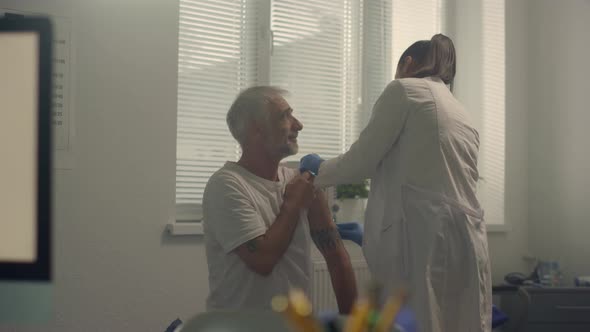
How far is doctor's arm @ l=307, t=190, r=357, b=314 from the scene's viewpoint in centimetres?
157

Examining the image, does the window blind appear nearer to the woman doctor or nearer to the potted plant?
the potted plant

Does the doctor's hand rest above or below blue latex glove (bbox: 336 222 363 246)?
above

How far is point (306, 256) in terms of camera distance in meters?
1.52

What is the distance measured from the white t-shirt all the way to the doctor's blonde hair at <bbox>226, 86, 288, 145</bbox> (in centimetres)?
12

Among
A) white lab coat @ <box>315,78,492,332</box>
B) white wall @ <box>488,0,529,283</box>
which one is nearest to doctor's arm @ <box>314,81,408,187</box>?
white lab coat @ <box>315,78,492,332</box>

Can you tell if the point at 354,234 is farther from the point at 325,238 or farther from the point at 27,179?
the point at 27,179

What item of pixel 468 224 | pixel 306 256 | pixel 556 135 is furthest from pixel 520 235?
pixel 306 256

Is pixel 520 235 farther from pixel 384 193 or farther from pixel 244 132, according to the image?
pixel 244 132

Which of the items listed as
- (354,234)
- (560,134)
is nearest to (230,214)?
(354,234)

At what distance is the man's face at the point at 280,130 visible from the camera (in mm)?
1570

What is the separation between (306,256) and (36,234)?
98 centimetres

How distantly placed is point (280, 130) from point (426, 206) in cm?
48

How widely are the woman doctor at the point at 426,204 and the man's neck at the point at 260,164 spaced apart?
0.15m

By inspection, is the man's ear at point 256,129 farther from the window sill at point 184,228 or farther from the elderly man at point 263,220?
the window sill at point 184,228
